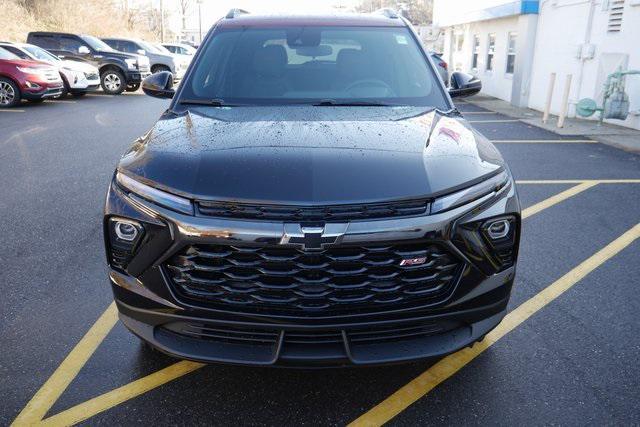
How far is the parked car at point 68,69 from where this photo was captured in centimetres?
1459

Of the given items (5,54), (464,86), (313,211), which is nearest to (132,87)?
(5,54)

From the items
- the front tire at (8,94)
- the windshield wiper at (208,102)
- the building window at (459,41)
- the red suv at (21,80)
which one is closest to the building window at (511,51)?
the building window at (459,41)

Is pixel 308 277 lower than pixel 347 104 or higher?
lower

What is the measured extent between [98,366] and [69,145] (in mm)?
7264

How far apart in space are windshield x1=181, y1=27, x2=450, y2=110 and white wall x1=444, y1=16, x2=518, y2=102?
13916 millimetres

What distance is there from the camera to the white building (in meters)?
11.1

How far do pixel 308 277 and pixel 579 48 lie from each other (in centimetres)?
1251

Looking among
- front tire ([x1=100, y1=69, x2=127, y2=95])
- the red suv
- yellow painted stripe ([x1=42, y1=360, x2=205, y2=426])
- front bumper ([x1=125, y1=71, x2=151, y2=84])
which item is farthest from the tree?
yellow painted stripe ([x1=42, y1=360, x2=205, y2=426])

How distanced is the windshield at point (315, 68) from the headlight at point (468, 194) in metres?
1.04

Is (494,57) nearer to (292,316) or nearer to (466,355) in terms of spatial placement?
(466,355)

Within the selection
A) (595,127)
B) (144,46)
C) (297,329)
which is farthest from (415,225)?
(144,46)

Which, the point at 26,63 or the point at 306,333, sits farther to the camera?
the point at 26,63

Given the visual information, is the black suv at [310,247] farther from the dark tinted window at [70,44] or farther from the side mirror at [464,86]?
the dark tinted window at [70,44]

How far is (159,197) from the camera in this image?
227cm
